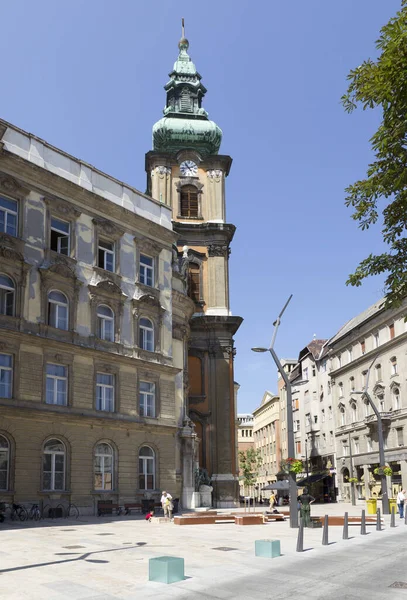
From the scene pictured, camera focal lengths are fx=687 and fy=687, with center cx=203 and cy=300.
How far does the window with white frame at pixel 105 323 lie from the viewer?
35.0 m

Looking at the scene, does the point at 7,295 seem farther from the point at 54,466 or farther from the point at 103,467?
the point at 103,467

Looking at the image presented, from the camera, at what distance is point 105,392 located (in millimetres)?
34531

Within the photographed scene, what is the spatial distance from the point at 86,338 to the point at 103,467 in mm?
6329

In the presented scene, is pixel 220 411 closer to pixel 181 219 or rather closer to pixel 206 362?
pixel 206 362

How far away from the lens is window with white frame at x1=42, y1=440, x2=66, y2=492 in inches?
1201

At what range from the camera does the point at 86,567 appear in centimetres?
1483

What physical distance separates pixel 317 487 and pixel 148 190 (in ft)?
133

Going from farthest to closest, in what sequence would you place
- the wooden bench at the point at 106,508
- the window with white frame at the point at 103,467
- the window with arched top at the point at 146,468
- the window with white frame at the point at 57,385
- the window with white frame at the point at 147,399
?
the window with white frame at the point at 147,399 → the window with arched top at the point at 146,468 → the window with white frame at the point at 103,467 → the wooden bench at the point at 106,508 → the window with white frame at the point at 57,385

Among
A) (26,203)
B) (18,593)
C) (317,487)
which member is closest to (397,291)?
(18,593)

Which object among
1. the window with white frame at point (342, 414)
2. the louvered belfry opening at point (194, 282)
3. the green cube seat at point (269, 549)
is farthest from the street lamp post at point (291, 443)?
the window with white frame at point (342, 414)

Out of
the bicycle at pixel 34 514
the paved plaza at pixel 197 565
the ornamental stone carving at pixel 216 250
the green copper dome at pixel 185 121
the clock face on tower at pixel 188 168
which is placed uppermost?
the green copper dome at pixel 185 121

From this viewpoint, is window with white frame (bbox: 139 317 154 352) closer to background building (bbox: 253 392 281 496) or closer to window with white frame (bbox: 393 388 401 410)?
window with white frame (bbox: 393 388 401 410)

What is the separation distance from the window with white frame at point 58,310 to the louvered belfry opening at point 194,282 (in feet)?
78.1

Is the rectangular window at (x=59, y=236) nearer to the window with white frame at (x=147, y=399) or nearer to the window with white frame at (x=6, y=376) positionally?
the window with white frame at (x=6, y=376)
